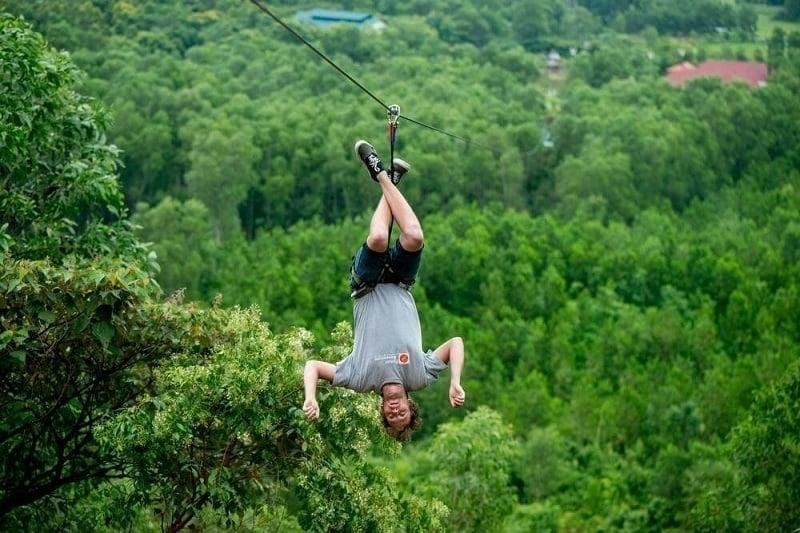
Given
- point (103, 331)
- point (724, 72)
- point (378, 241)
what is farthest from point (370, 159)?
point (724, 72)

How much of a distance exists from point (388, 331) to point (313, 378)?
44 cm

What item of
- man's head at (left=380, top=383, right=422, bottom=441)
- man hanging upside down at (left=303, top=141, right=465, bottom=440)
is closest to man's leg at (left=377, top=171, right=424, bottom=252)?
man hanging upside down at (left=303, top=141, right=465, bottom=440)

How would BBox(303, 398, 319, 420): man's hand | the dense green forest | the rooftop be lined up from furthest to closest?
the rooftop, the dense green forest, BBox(303, 398, 319, 420): man's hand

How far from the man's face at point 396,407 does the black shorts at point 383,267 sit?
53 cm

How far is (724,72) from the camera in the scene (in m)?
58.2

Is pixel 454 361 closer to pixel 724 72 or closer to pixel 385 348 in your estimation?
pixel 385 348

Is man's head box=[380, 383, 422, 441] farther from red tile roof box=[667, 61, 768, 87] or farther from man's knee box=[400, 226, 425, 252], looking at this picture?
red tile roof box=[667, 61, 768, 87]

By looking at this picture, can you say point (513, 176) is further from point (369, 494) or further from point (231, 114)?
point (369, 494)

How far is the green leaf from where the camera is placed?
7719 millimetres

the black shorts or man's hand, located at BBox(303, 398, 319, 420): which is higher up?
the black shorts

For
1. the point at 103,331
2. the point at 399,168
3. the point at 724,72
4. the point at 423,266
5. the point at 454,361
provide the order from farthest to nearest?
the point at 724,72 < the point at 423,266 < the point at 103,331 < the point at 399,168 < the point at 454,361

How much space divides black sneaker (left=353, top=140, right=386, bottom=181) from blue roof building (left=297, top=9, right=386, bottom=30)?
5744cm

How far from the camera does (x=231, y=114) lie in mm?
44219

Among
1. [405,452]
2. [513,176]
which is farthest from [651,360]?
[513,176]
